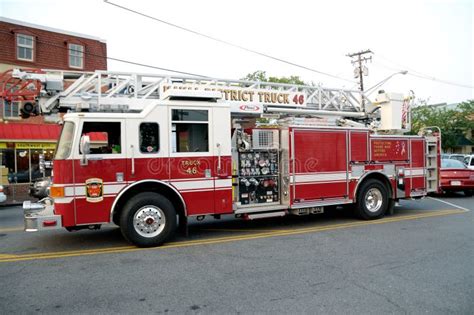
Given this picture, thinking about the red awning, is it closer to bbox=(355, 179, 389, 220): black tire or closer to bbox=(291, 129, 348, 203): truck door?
bbox=(291, 129, 348, 203): truck door

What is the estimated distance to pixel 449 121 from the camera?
4081 cm

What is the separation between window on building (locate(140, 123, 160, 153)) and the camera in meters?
7.00

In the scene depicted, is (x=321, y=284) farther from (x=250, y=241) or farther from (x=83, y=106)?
(x=83, y=106)

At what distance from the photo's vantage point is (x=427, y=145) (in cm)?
1083

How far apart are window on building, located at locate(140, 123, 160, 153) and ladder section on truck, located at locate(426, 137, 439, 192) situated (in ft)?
25.6

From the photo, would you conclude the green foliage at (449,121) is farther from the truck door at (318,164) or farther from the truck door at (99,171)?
the truck door at (99,171)

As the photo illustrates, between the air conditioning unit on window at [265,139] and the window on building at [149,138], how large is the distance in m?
2.20

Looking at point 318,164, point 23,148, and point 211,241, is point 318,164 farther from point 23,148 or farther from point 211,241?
point 23,148

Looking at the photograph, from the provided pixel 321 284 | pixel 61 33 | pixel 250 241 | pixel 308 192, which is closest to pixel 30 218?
pixel 250 241

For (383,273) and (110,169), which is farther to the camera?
(110,169)

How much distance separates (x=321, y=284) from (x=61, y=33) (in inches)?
907

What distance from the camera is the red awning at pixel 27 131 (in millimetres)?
18828

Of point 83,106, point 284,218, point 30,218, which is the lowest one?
point 284,218

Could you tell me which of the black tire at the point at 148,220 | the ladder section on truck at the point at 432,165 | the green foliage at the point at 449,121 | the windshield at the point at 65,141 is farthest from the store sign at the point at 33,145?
the green foliage at the point at 449,121
